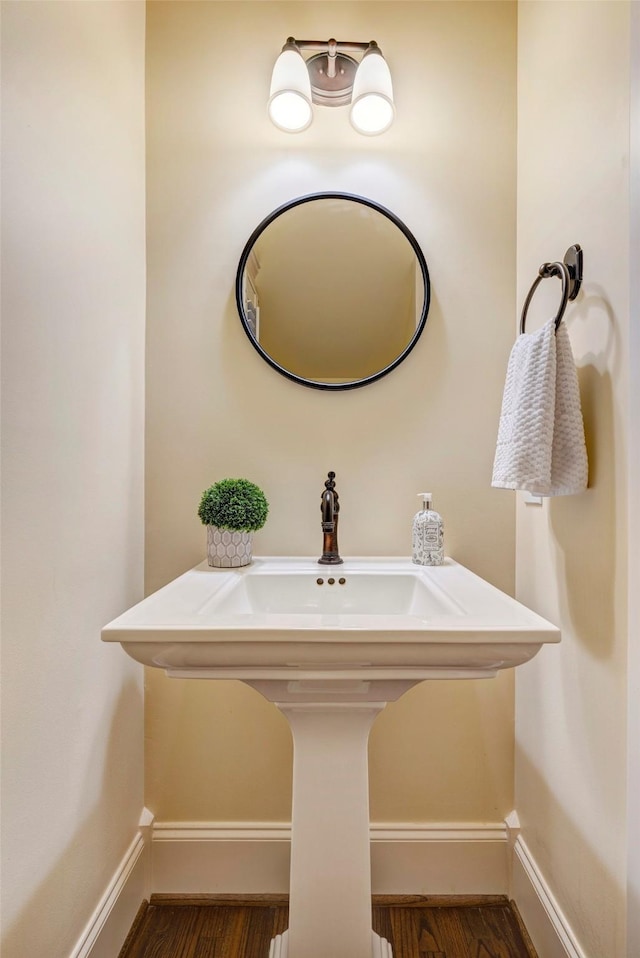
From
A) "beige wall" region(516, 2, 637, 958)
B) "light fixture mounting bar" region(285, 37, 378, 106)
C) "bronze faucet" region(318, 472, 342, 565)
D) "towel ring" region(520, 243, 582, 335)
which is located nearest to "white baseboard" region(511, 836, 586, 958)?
"beige wall" region(516, 2, 637, 958)

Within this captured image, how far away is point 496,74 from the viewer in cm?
137

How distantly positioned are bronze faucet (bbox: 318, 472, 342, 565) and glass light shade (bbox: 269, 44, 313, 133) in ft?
3.04

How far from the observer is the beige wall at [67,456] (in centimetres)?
81

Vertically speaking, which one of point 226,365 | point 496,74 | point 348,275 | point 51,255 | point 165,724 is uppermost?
point 496,74

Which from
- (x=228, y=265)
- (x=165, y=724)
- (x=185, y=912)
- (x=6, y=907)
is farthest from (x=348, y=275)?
(x=185, y=912)

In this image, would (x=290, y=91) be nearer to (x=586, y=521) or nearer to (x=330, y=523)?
(x=330, y=523)

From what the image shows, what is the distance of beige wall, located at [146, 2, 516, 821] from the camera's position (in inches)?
53.4

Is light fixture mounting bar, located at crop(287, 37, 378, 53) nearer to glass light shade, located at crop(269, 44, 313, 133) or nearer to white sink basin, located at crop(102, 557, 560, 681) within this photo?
glass light shade, located at crop(269, 44, 313, 133)

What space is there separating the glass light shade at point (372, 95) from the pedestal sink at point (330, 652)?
1.14 metres

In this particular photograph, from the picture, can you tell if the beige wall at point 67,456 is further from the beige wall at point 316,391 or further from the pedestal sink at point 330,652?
the pedestal sink at point 330,652

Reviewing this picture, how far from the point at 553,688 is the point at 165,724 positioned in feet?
3.28

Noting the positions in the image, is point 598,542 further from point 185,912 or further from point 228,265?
point 185,912

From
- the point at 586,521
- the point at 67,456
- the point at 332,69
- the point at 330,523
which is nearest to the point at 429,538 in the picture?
the point at 330,523

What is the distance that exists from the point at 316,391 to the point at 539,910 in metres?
1.35
